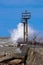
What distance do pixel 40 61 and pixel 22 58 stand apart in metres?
0.92

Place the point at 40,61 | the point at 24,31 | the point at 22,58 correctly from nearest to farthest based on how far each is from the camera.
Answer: the point at 40,61 → the point at 22,58 → the point at 24,31

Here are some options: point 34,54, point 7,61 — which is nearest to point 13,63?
point 7,61

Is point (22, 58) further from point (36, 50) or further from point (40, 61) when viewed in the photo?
point (40, 61)

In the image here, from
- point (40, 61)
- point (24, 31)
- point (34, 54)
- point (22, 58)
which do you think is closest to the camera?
point (40, 61)

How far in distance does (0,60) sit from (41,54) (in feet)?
3.61

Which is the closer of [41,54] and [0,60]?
[41,54]

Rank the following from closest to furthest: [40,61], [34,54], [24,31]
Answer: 1. [40,61]
2. [34,54]
3. [24,31]

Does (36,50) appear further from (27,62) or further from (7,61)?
(7,61)

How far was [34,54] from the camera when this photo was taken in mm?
Answer: 6305

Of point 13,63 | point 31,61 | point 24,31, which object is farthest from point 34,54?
point 24,31

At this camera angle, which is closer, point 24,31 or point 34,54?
point 34,54

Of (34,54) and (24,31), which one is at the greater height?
(24,31)

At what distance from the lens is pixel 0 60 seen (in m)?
6.66

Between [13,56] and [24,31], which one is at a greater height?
[24,31]
